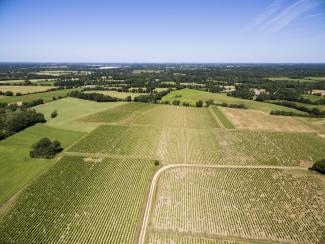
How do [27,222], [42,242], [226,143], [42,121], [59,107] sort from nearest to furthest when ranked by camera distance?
[42,242], [27,222], [226,143], [42,121], [59,107]

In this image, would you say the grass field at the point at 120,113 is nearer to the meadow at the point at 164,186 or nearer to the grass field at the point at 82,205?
the meadow at the point at 164,186

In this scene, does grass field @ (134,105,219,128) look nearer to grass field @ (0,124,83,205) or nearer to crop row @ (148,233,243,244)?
grass field @ (0,124,83,205)

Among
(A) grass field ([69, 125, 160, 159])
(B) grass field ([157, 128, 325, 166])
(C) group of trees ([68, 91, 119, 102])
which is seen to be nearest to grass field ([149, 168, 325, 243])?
(B) grass field ([157, 128, 325, 166])

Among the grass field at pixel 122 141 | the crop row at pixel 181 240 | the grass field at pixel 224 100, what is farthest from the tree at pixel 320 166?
the grass field at pixel 224 100

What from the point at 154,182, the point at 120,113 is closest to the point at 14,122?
the point at 120,113

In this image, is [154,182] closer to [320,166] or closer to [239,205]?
[239,205]

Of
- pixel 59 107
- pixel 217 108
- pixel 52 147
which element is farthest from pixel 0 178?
pixel 217 108

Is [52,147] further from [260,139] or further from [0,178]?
[260,139]
